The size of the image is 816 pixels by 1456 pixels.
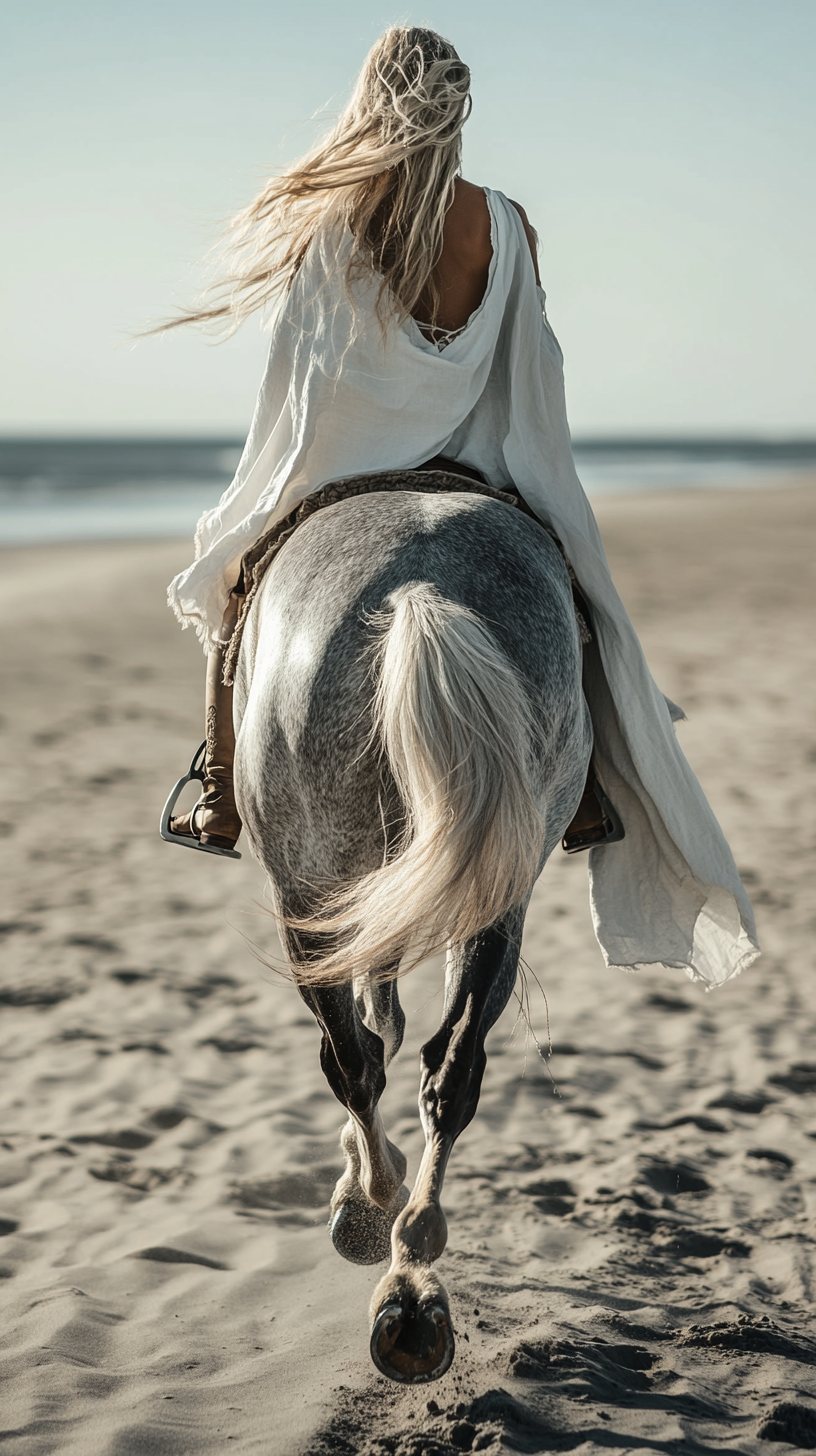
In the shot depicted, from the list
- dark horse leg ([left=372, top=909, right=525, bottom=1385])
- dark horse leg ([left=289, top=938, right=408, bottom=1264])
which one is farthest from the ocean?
dark horse leg ([left=372, top=909, right=525, bottom=1385])

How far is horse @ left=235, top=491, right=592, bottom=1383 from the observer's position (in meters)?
2.12

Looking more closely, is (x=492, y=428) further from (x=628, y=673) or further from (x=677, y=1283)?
(x=677, y=1283)

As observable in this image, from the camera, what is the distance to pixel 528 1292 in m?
3.39

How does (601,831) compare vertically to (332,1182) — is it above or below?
above

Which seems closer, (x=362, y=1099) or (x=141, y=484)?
(x=362, y=1099)

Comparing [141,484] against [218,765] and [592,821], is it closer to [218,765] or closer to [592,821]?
[218,765]

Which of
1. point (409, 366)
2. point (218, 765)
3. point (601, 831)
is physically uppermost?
point (409, 366)

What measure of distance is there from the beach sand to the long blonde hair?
162cm

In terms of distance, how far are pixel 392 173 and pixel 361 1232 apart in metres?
2.57

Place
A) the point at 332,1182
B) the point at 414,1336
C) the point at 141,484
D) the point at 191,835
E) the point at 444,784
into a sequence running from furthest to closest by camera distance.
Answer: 1. the point at 141,484
2. the point at 332,1182
3. the point at 191,835
4. the point at 414,1336
5. the point at 444,784

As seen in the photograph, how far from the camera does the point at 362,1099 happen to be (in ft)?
9.07

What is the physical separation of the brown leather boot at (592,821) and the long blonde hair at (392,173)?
4.08 ft

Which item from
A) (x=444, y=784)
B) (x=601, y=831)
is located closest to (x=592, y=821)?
(x=601, y=831)

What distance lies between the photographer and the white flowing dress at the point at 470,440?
283cm
